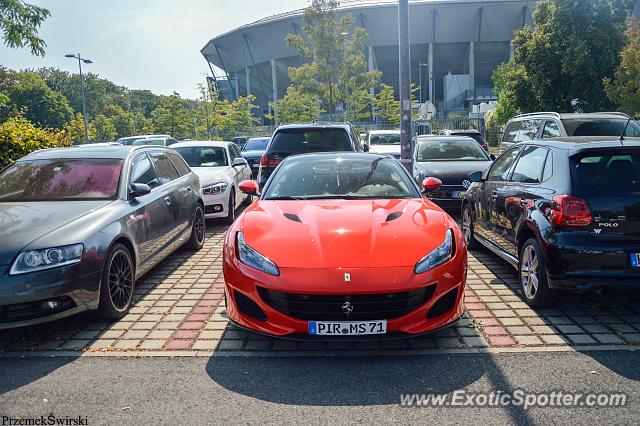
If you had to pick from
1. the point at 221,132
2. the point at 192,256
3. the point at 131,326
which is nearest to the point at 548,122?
the point at 192,256

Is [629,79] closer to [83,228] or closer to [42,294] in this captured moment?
[83,228]

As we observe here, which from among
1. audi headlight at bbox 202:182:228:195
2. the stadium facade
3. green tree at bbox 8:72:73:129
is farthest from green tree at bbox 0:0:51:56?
green tree at bbox 8:72:73:129

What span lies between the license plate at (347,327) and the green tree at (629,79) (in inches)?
625

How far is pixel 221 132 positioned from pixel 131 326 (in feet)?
151

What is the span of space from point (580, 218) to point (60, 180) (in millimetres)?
5097

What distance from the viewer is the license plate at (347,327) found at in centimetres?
373

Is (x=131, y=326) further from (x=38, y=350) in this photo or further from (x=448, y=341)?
(x=448, y=341)

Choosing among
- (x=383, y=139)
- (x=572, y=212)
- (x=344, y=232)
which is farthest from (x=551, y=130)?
(x=383, y=139)

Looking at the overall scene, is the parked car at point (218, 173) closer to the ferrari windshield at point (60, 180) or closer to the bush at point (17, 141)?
the bush at point (17, 141)

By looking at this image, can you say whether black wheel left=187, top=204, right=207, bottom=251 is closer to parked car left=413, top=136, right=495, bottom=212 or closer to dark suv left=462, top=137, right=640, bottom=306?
parked car left=413, top=136, right=495, bottom=212

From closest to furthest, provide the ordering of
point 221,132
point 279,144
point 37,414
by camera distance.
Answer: point 37,414 → point 279,144 → point 221,132

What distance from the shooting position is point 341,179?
18.0 feet

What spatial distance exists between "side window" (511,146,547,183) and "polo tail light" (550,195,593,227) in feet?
2.07

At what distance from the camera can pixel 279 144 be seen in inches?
429
